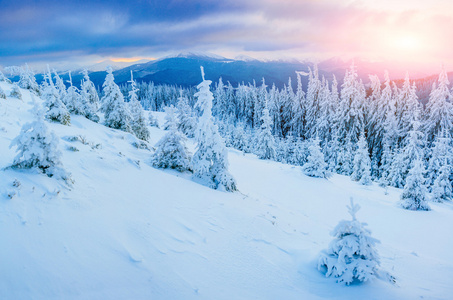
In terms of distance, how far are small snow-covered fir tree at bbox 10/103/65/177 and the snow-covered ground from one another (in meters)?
0.32

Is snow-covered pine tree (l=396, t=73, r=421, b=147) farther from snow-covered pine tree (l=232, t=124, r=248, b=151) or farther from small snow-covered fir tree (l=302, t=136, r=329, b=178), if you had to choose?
snow-covered pine tree (l=232, t=124, r=248, b=151)

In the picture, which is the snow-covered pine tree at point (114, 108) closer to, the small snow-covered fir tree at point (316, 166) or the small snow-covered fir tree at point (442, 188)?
the small snow-covered fir tree at point (316, 166)

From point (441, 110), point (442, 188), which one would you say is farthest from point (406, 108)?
point (442, 188)

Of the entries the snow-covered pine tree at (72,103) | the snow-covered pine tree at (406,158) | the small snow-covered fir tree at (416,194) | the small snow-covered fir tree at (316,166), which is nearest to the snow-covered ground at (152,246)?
the small snow-covered fir tree at (416,194)

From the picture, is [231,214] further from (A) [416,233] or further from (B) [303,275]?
(A) [416,233]

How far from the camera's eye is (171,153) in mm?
13531

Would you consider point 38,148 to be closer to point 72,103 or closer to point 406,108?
point 72,103

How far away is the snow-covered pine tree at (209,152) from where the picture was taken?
484 inches

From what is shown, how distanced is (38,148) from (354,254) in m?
8.79

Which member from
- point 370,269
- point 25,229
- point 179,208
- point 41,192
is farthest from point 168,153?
point 370,269

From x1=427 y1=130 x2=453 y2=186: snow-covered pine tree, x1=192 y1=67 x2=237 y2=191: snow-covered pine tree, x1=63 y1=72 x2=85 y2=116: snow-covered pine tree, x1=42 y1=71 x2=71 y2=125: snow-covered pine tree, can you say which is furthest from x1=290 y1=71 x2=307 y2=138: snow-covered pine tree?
x1=42 y1=71 x2=71 y2=125: snow-covered pine tree

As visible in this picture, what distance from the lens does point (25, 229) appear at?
5145 mm

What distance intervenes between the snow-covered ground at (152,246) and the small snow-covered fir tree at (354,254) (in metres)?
0.28

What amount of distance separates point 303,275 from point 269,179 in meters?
13.7
